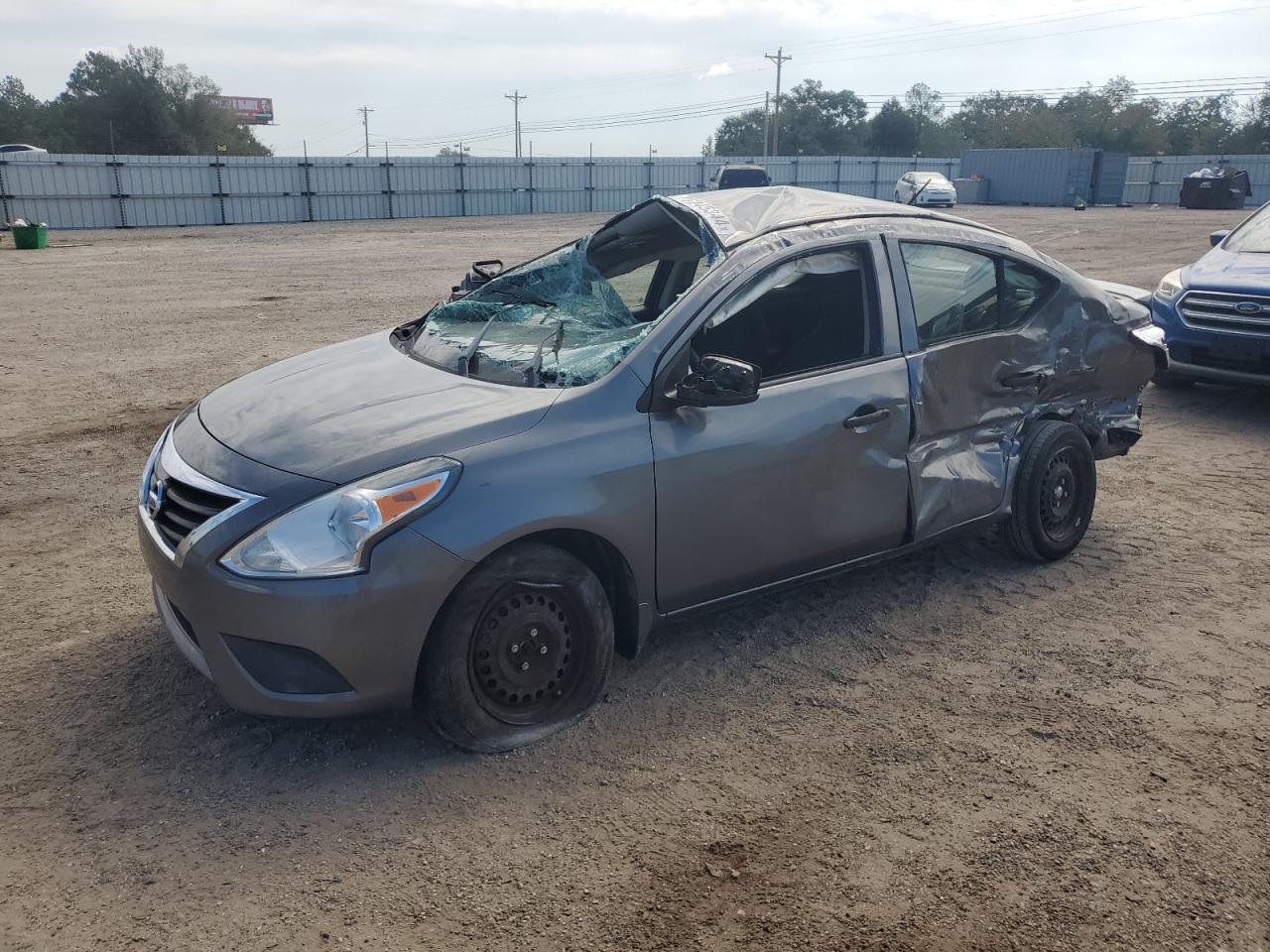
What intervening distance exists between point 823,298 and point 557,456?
1.46 meters

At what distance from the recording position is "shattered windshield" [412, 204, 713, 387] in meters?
3.85

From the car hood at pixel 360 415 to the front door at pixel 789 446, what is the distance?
60 cm

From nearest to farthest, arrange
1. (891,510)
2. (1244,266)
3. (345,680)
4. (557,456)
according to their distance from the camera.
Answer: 1. (345,680)
2. (557,456)
3. (891,510)
4. (1244,266)

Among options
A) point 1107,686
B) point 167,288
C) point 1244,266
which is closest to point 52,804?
point 1107,686

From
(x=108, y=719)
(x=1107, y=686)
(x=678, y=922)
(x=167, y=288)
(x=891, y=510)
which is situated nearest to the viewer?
(x=678, y=922)

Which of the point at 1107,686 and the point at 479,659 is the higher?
the point at 479,659

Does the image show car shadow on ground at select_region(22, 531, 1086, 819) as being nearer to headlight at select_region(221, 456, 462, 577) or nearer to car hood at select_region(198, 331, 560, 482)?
headlight at select_region(221, 456, 462, 577)

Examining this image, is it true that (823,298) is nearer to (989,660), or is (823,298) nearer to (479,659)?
(989,660)

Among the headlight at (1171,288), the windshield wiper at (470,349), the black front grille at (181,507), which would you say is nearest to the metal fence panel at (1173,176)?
the headlight at (1171,288)

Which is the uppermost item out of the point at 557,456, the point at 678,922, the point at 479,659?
the point at 557,456

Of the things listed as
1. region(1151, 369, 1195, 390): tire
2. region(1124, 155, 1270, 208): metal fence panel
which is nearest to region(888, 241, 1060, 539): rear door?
region(1151, 369, 1195, 390): tire

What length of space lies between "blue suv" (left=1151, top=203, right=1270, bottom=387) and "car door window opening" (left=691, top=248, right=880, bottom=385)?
16.8 ft

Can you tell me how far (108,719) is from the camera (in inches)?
141

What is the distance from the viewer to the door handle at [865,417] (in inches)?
159
